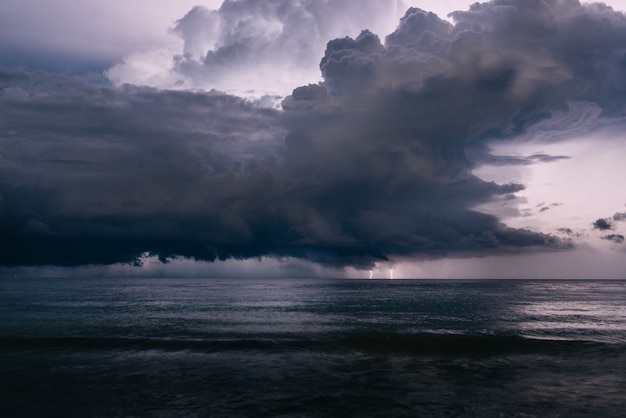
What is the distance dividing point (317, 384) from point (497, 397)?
847cm

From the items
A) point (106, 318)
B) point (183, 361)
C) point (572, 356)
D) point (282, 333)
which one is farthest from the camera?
point (106, 318)

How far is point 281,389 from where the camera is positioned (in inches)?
842

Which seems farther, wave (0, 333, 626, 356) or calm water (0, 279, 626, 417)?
wave (0, 333, 626, 356)

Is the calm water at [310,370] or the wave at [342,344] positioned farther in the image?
the wave at [342,344]

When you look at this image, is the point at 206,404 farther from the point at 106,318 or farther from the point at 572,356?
the point at 106,318

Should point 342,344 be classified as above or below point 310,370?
below

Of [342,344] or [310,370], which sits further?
[342,344]

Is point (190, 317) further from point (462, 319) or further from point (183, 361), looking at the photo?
point (462, 319)

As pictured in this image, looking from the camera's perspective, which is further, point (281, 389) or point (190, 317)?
point (190, 317)

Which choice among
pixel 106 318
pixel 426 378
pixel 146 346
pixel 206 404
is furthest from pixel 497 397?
pixel 106 318

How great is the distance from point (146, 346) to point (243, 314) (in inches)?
1191

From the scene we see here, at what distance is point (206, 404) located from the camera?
18797 mm

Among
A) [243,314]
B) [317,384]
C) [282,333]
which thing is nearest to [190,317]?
[243,314]

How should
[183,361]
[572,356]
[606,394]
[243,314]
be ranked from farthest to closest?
1. [243,314]
2. [572,356]
3. [183,361]
4. [606,394]
